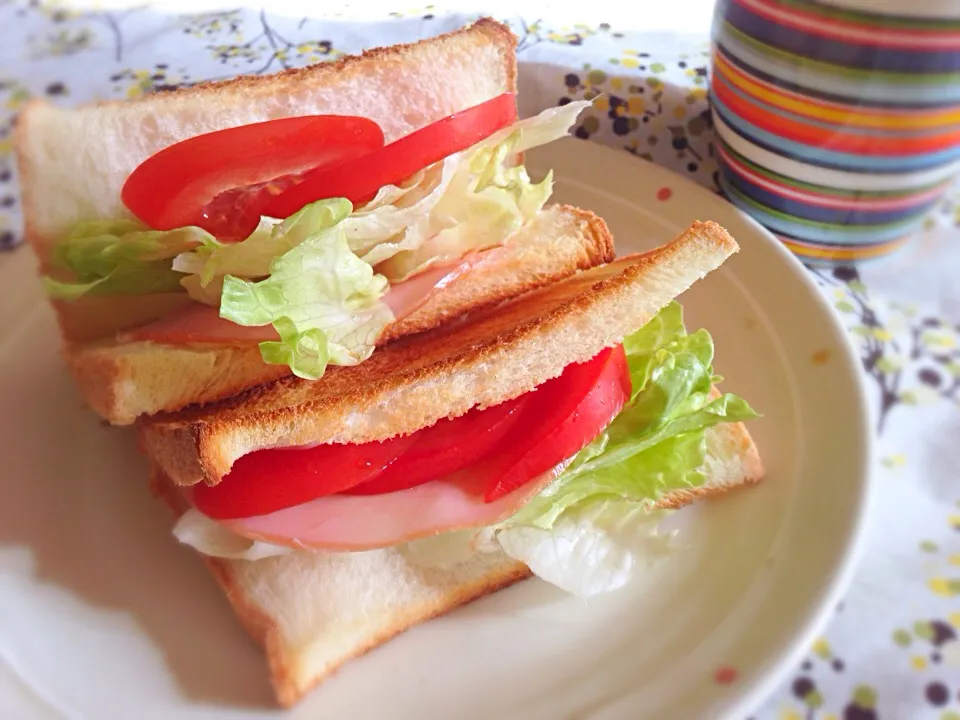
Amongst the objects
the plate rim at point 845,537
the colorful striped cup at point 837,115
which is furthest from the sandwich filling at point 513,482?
the colorful striped cup at point 837,115

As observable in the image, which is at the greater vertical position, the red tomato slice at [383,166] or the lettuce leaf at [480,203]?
the red tomato slice at [383,166]

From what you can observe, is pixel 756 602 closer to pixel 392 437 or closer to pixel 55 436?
pixel 392 437

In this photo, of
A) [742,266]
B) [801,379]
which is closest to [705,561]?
[801,379]

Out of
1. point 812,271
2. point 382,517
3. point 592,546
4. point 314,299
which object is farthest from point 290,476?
point 812,271

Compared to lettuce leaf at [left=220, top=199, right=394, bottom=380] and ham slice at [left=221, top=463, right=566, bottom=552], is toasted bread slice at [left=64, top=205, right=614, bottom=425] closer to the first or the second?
lettuce leaf at [left=220, top=199, right=394, bottom=380]

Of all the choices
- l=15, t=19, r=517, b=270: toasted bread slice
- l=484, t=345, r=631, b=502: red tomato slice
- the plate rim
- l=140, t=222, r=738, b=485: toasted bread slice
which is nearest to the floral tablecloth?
the plate rim

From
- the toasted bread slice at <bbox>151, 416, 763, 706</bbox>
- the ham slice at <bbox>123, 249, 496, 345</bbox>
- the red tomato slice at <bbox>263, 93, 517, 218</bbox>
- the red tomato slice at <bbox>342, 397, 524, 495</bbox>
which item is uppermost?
the red tomato slice at <bbox>263, 93, 517, 218</bbox>

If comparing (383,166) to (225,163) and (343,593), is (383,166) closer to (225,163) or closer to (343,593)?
(225,163)

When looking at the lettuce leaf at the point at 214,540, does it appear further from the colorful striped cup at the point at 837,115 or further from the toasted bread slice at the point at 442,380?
the colorful striped cup at the point at 837,115
